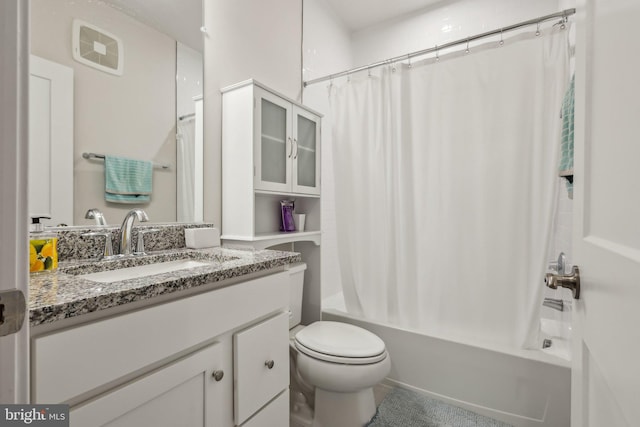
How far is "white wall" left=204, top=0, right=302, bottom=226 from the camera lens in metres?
1.50

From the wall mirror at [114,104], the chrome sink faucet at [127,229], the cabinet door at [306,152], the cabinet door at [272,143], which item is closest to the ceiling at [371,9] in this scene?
the cabinet door at [306,152]

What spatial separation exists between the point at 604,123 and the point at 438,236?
4.17 feet

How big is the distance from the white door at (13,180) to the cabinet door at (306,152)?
142cm

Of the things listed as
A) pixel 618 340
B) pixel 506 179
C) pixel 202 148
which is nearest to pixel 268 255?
pixel 202 148

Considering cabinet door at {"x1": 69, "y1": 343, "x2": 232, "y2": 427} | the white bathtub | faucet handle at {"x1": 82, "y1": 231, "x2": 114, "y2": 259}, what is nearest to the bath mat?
the white bathtub

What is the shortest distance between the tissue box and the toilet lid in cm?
64

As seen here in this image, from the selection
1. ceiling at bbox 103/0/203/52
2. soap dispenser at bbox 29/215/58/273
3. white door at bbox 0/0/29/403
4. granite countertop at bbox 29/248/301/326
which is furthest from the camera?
ceiling at bbox 103/0/203/52

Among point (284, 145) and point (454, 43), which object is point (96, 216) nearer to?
A: point (284, 145)

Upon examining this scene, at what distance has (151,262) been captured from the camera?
109cm

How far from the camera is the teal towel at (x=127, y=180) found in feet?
3.69

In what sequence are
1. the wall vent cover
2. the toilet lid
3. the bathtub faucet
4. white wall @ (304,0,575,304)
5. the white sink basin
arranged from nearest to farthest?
the white sink basin, the wall vent cover, the toilet lid, the bathtub faucet, white wall @ (304,0,575,304)

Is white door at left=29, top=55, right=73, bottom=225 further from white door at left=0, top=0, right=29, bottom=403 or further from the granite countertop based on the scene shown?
white door at left=0, top=0, right=29, bottom=403

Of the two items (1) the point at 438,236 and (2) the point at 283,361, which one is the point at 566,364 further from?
(2) the point at 283,361

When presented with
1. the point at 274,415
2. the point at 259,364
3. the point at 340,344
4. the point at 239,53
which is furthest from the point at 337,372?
the point at 239,53
